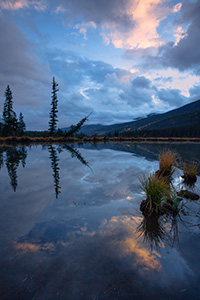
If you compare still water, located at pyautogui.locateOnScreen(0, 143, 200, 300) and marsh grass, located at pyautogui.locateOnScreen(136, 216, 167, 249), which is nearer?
still water, located at pyautogui.locateOnScreen(0, 143, 200, 300)

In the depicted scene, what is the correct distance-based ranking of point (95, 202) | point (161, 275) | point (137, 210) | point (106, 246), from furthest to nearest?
point (95, 202) < point (137, 210) < point (106, 246) < point (161, 275)

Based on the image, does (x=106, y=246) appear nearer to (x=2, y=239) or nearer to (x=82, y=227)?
(x=82, y=227)

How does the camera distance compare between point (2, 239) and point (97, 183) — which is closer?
point (2, 239)

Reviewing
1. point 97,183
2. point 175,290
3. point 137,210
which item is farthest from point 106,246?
point 97,183

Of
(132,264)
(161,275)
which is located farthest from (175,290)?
(132,264)

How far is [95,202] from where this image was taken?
3842 millimetres

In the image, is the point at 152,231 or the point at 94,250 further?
the point at 152,231

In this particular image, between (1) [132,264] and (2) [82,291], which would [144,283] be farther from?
(2) [82,291]

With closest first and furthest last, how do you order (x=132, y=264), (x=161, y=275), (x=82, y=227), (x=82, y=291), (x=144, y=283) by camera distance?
(x=82, y=291) < (x=144, y=283) < (x=161, y=275) < (x=132, y=264) < (x=82, y=227)

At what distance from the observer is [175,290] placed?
5.23ft

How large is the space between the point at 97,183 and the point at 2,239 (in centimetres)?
344

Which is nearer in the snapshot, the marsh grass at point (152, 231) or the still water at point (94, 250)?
the still water at point (94, 250)

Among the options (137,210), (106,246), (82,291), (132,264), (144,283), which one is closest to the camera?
(82,291)

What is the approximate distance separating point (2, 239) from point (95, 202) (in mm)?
2068
